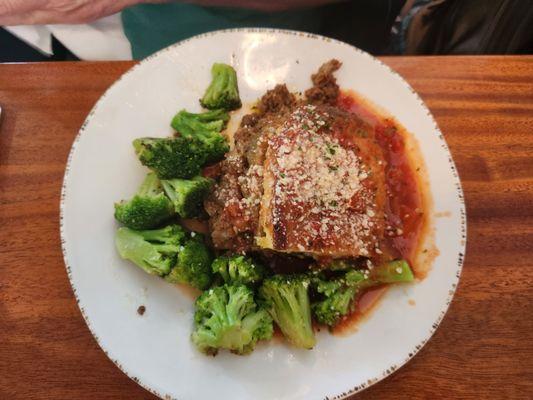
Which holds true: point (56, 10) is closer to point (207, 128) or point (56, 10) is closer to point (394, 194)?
point (207, 128)

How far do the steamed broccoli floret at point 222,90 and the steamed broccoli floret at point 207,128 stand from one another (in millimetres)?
46

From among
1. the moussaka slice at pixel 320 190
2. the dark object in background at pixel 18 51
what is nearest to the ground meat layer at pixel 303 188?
the moussaka slice at pixel 320 190

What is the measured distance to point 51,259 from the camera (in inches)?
90.2

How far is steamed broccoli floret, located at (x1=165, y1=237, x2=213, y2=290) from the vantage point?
2.04 metres

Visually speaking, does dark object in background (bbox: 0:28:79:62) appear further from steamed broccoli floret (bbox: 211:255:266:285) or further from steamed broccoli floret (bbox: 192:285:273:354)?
steamed broccoli floret (bbox: 192:285:273:354)

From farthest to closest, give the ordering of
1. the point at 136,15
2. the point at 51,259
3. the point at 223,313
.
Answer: the point at 136,15
the point at 51,259
the point at 223,313

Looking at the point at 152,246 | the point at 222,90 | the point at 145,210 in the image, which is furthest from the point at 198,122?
the point at 152,246

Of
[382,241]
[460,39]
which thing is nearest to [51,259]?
[382,241]

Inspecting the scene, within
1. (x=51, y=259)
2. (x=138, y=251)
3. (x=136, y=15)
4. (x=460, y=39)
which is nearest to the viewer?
(x=138, y=251)

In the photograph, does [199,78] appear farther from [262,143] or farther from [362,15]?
[362,15]

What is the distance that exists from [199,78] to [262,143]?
555mm

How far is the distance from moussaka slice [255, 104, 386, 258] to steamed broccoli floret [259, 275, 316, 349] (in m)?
0.16

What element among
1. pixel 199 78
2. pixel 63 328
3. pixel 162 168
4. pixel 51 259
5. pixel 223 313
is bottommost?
pixel 63 328

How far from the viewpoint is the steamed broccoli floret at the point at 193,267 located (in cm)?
204
